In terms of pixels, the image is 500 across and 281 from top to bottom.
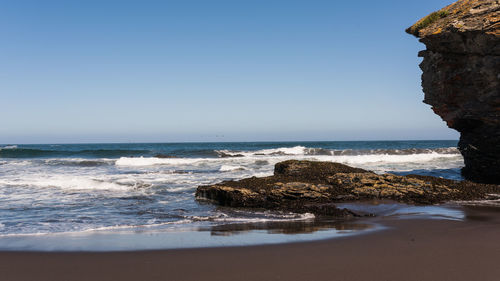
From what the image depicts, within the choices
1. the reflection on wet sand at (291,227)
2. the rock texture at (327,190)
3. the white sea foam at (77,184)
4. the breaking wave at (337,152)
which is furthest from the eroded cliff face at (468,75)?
the breaking wave at (337,152)

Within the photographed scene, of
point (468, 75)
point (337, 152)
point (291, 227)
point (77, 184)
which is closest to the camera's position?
point (291, 227)

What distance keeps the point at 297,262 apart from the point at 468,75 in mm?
11070

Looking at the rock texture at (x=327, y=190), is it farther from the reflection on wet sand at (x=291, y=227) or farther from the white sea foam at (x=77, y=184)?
the white sea foam at (x=77, y=184)

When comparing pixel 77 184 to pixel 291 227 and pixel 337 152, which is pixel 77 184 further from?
pixel 337 152

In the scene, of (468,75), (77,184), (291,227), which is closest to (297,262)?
(291,227)

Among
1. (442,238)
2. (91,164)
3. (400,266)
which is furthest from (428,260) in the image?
(91,164)

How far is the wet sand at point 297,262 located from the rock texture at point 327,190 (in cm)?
303

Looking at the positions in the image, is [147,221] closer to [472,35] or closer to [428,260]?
[428,260]

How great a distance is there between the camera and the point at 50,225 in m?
7.58

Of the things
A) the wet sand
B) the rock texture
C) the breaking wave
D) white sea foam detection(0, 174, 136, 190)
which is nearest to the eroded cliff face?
the rock texture

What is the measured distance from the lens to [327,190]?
971 centimetres

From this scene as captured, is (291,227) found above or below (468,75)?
below

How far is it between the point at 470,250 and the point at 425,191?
5.18m

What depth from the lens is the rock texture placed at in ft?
30.6
